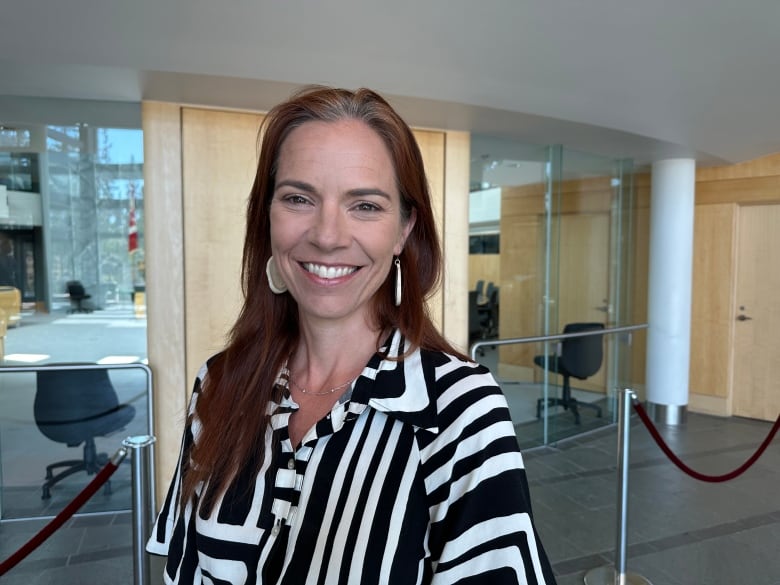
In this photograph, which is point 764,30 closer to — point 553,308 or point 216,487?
point 553,308

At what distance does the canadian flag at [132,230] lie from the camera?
408cm

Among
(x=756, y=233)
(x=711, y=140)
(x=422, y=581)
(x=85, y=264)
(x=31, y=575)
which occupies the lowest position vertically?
(x=31, y=575)

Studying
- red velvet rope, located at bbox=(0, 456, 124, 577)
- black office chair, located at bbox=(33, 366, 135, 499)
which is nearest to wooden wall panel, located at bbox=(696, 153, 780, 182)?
black office chair, located at bbox=(33, 366, 135, 499)

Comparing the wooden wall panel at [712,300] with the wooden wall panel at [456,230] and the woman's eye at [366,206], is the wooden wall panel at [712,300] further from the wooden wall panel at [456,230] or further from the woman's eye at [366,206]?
the woman's eye at [366,206]

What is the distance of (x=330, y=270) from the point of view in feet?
3.63

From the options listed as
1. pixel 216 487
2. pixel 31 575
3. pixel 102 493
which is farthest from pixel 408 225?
pixel 102 493

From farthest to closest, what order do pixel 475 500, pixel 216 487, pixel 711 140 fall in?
pixel 711 140 < pixel 216 487 < pixel 475 500

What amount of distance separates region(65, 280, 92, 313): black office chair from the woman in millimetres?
3244

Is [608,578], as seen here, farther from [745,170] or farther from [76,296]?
[745,170]

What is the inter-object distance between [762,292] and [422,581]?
709 centimetres

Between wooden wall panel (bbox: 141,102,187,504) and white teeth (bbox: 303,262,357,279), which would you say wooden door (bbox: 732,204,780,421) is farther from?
white teeth (bbox: 303,262,357,279)

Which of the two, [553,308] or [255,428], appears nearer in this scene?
[255,428]

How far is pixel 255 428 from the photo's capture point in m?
1.19

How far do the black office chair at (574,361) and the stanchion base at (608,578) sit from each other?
2.60m
